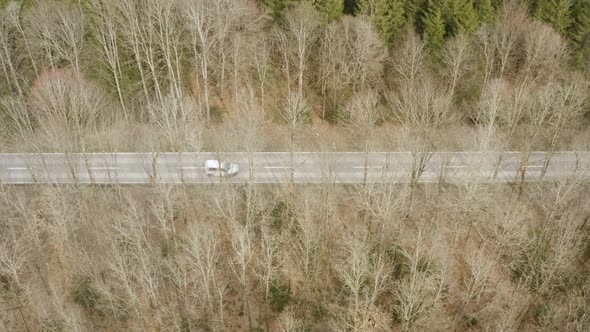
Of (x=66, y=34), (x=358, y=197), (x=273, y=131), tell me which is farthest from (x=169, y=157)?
(x=358, y=197)

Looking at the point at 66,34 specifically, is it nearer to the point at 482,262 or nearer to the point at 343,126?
the point at 343,126

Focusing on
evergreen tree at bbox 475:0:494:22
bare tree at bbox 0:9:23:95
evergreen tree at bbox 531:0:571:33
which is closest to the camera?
bare tree at bbox 0:9:23:95

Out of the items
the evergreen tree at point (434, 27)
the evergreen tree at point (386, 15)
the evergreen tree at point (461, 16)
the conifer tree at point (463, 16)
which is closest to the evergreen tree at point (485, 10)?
the evergreen tree at point (461, 16)

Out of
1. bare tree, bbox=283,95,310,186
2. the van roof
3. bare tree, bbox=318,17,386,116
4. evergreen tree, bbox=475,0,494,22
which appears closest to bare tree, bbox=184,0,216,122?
the van roof

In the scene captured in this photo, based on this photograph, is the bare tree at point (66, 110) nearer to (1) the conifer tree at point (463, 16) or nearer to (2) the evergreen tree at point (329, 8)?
(2) the evergreen tree at point (329, 8)

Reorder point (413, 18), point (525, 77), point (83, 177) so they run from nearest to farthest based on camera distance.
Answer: point (83, 177)
point (525, 77)
point (413, 18)

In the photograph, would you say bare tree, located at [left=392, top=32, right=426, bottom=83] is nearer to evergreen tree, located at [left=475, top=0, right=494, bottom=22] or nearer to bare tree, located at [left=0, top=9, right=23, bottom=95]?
evergreen tree, located at [left=475, top=0, right=494, bottom=22]
